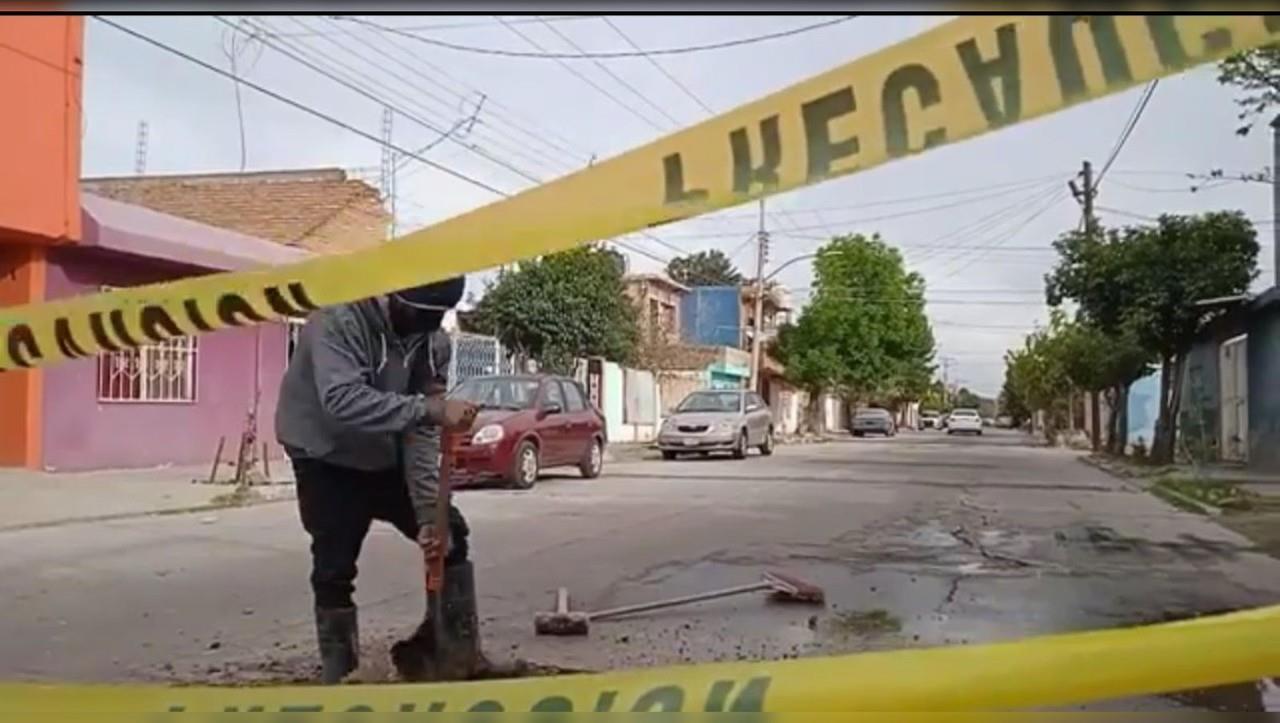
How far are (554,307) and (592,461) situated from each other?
9.30 metres

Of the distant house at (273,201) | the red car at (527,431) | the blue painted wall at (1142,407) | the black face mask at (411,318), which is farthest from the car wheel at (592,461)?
the blue painted wall at (1142,407)

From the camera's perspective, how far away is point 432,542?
4480 mm

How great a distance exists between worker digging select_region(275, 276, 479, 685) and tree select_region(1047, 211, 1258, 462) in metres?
21.7

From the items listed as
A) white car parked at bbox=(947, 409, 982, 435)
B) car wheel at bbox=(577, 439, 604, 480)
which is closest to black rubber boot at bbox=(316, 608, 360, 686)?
car wheel at bbox=(577, 439, 604, 480)

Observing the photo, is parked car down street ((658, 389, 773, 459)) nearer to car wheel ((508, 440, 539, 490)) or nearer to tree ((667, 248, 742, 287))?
car wheel ((508, 440, 539, 490))

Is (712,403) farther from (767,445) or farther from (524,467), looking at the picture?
(524,467)

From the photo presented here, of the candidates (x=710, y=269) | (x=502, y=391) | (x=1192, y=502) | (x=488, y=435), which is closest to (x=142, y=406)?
(x=502, y=391)

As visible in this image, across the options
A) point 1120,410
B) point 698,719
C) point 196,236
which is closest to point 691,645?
point 698,719

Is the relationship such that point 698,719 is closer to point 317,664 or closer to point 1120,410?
point 317,664

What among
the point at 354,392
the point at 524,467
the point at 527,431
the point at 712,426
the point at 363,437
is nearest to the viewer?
the point at 354,392

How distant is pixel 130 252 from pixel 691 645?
509 inches

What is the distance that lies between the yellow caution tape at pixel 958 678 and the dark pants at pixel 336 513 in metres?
1.99

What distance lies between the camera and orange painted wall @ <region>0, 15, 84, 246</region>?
14664 mm

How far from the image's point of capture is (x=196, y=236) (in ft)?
62.4
